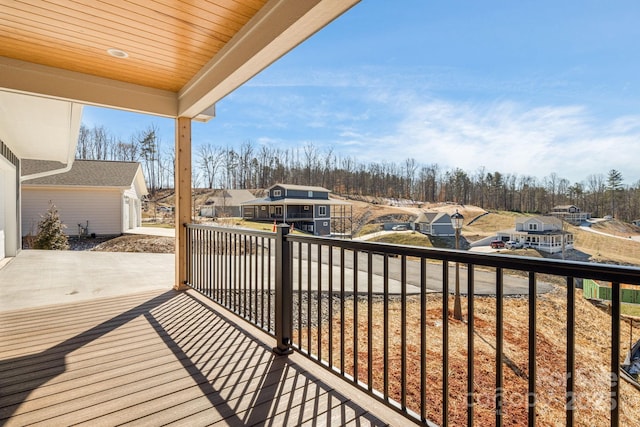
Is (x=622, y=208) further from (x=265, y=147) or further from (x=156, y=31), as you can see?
(x=265, y=147)

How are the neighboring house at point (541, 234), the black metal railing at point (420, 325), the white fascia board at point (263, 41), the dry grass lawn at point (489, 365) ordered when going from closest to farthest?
the black metal railing at point (420, 325) < the white fascia board at point (263, 41) < the dry grass lawn at point (489, 365) < the neighboring house at point (541, 234)

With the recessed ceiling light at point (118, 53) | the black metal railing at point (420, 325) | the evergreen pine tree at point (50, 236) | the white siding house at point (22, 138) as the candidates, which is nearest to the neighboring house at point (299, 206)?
the evergreen pine tree at point (50, 236)

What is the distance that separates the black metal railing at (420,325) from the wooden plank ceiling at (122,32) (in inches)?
62.7

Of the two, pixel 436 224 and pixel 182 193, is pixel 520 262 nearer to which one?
pixel 182 193

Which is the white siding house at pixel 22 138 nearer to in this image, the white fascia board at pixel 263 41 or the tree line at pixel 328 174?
the white fascia board at pixel 263 41

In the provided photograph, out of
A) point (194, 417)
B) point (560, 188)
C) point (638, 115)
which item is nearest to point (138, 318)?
point (194, 417)

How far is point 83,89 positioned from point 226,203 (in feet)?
74.7

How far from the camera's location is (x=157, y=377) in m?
2.11

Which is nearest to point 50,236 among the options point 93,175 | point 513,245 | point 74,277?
point 93,175

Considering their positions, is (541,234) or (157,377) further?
(541,234)

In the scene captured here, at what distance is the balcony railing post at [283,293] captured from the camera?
2424 mm

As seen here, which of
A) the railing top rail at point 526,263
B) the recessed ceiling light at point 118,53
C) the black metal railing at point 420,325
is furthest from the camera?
the recessed ceiling light at point 118,53

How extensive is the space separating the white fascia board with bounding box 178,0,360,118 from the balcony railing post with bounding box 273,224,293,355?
1.28 m

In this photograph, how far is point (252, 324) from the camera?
2.89 m
